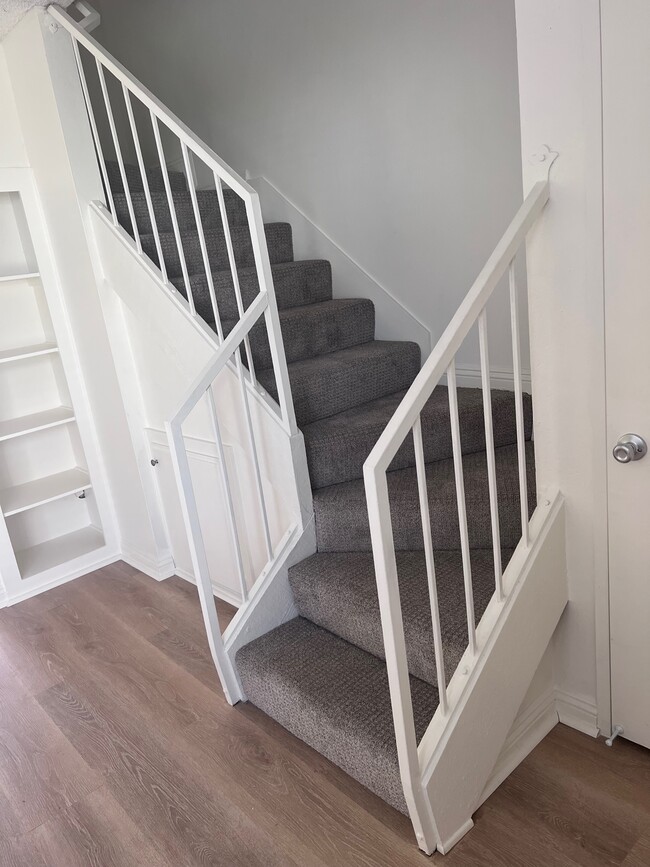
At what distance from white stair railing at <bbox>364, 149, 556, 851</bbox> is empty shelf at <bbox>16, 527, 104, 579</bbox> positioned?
95.3 inches

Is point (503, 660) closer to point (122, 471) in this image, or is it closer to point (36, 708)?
point (36, 708)

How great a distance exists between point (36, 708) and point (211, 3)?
361 cm

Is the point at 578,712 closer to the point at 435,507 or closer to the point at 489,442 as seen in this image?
the point at 435,507

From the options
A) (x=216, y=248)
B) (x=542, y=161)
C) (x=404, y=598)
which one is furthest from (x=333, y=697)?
(x=216, y=248)

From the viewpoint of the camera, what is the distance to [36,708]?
2.49m

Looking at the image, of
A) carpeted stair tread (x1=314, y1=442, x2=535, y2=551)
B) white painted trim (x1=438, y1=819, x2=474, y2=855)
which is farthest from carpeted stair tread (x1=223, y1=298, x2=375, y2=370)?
white painted trim (x1=438, y1=819, x2=474, y2=855)

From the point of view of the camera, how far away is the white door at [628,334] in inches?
58.4

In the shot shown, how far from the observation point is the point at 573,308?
1.71 m

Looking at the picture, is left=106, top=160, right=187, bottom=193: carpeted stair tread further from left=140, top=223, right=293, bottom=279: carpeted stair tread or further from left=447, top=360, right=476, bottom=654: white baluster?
left=447, top=360, right=476, bottom=654: white baluster

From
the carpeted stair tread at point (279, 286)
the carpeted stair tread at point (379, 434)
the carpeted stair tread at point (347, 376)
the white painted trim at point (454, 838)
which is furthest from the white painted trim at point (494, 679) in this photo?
the carpeted stair tread at point (279, 286)

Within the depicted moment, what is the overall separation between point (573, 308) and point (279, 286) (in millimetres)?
A: 1801

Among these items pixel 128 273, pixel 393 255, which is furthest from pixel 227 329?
pixel 393 255

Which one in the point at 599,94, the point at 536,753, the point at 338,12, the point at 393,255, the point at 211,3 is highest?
the point at 211,3

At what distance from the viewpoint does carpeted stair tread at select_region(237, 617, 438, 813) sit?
1.82 meters
